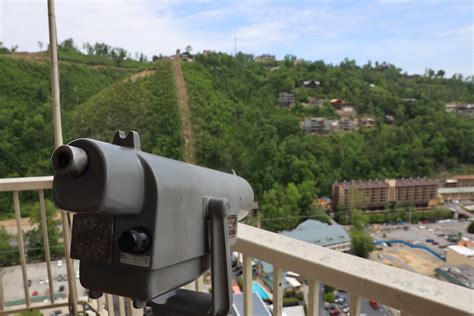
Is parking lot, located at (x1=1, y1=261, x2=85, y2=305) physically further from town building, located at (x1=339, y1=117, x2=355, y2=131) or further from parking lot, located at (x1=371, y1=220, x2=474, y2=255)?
town building, located at (x1=339, y1=117, x2=355, y2=131)

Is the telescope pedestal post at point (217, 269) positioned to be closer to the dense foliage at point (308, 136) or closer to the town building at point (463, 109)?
the dense foliage at point (308, 136)

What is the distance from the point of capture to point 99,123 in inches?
170

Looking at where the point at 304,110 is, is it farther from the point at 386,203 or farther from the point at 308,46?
the point at 386,203

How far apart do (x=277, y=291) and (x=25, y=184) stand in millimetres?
1264

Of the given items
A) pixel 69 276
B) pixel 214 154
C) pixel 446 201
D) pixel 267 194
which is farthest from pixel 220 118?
pixel 69 276

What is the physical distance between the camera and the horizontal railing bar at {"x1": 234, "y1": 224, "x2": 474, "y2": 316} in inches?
23.7

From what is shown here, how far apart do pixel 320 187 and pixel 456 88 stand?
25.2ft

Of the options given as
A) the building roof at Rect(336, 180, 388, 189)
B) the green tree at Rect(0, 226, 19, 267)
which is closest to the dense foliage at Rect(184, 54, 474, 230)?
the building roof at Rect(336, 180, 388, 189)

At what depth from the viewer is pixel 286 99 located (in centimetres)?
2062

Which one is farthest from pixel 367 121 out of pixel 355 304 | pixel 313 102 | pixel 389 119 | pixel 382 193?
pixel 355 304

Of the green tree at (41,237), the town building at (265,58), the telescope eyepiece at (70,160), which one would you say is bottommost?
the green tree at (41,237)

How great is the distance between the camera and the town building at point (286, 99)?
2033cm

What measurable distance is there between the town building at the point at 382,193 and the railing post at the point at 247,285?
14340 mm

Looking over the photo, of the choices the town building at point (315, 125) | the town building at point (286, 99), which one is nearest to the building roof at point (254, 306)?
the town building at point (315, 125)
